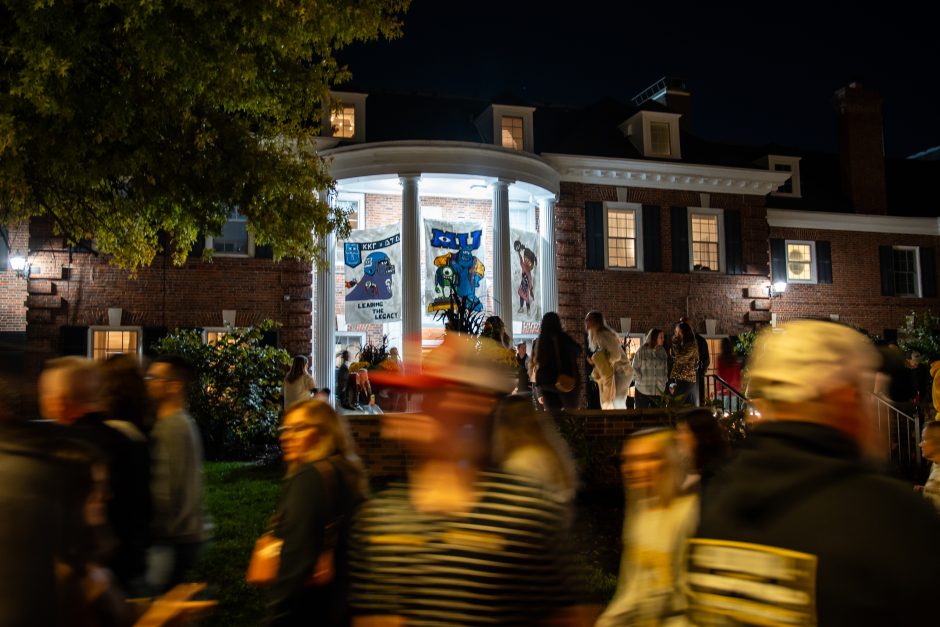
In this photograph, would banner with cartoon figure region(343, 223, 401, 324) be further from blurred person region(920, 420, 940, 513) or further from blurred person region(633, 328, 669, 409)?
blurred person region(920, 420, 940, 513)

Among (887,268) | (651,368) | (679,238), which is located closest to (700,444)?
(651,368)

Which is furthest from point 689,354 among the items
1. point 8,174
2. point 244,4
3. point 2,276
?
point 2,276

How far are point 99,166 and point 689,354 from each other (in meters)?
8.03

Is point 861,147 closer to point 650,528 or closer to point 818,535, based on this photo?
point 650,528

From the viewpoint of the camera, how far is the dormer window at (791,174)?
24.8 meters

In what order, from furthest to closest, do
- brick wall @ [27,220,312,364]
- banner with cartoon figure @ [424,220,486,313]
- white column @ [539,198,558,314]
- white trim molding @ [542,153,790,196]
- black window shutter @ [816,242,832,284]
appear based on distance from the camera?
black window shutter @ [816,242,832,284] < white trim molding @ [542,153,790,196] < white column @ [539,198,558,314] < banner with cartoon figure @ [424,220,486,313] < brick wall @ [27,220,312,364]

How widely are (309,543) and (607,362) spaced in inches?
286

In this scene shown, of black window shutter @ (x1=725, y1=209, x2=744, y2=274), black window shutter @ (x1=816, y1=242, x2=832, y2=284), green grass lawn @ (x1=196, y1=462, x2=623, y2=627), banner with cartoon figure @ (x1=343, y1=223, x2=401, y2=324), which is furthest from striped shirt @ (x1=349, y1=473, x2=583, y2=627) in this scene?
black window shutter @ (x1=816, y1=242, x2=832, y2=284)

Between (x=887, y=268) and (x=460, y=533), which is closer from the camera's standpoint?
(x=460, y=533)

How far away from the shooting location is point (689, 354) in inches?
429

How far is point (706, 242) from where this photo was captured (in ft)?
73.5

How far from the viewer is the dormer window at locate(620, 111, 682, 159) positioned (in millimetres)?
22359

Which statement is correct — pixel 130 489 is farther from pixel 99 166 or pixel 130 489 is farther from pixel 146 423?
pixel 99 166

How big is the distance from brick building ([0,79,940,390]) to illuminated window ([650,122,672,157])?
4cm
